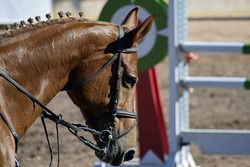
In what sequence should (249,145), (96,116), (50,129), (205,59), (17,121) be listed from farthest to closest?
(205,59) → (50,129) → (249,145) → (96,116) → (17,121)

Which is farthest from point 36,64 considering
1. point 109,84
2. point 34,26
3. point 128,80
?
point 128,80

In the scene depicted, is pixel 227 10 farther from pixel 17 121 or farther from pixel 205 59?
pixel 17 121

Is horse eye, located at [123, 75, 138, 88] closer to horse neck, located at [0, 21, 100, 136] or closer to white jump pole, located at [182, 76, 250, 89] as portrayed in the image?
horse neck, located at [0, 21, 100, 136]

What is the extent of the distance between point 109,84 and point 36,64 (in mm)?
414

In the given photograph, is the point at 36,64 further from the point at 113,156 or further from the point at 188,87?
the point at 188,87

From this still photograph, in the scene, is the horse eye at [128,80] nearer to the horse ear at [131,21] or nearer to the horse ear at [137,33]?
the horse ear at [137,33]

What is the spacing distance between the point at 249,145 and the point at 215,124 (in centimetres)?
245

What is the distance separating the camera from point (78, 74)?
2.54 meters

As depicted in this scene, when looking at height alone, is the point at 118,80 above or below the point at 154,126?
above

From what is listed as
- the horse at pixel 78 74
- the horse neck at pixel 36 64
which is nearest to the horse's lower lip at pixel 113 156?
the horse at pixel 78 74

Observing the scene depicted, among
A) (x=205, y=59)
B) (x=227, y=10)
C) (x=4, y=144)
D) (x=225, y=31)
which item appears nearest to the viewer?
(x=4, y=144)

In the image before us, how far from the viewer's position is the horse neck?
93.4 inches

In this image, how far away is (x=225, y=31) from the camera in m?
12.6

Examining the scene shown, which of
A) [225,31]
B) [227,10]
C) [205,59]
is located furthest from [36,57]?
[227,10]
